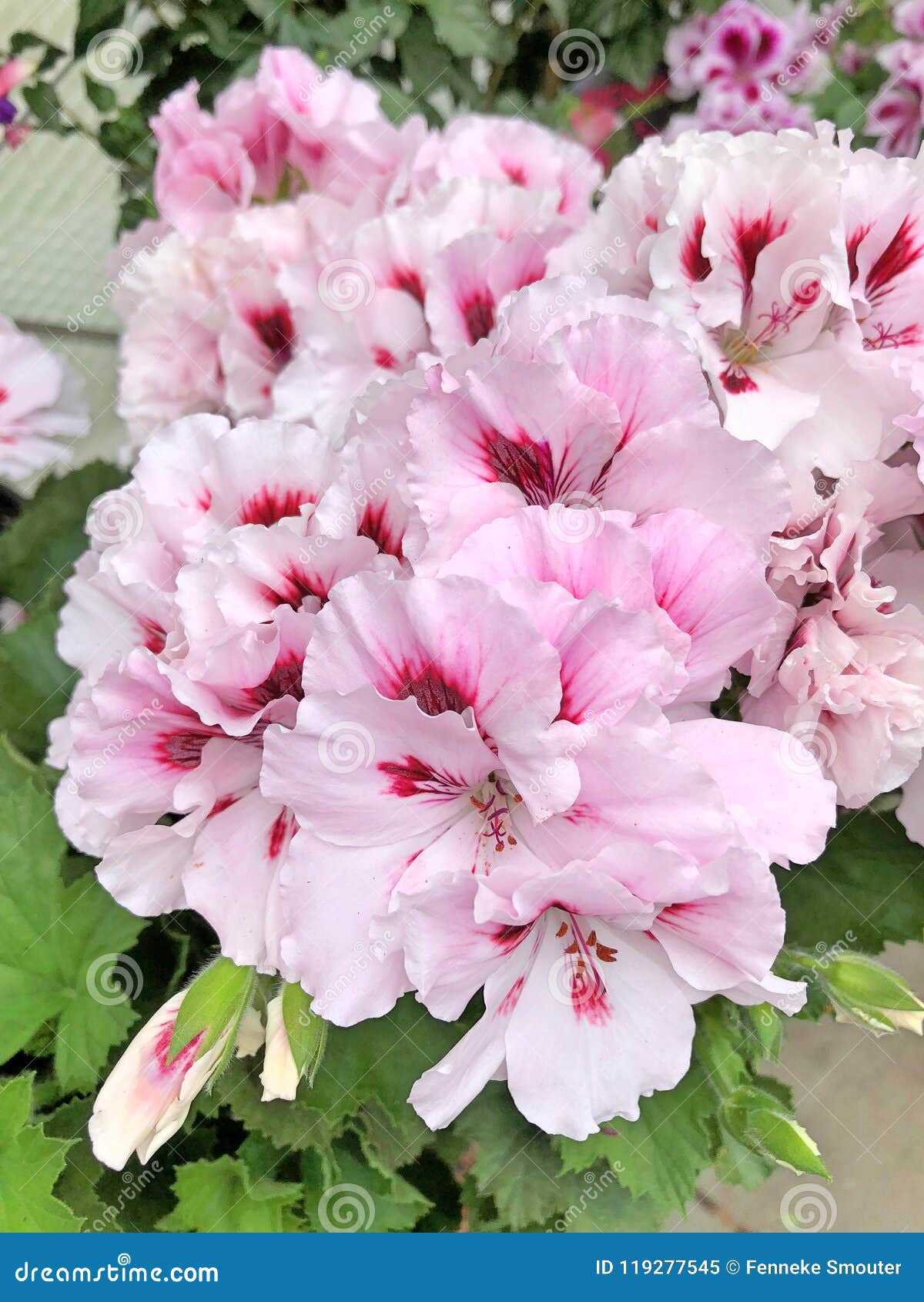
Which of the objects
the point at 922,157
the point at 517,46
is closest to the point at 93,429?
the point at 517,46

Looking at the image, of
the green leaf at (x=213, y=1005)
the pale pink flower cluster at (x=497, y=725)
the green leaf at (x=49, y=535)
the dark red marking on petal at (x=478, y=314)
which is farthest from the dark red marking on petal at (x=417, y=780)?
the green leaf at (x=49, y=535)

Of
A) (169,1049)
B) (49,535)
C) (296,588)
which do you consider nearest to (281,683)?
(296,588)

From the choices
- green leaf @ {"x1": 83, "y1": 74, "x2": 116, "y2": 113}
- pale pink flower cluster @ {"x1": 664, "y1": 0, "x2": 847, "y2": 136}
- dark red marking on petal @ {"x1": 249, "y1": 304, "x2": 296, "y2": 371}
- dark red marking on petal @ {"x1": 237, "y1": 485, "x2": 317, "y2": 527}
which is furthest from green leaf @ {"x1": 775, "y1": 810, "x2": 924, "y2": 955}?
green leaf @ {"x1": 83, "y1": 74, "x2": 116, "y2": 113}

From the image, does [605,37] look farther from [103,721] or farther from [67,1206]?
[67,1206]

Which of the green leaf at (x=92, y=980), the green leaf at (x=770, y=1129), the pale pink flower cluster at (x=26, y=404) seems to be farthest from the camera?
the pale pink flower cluster at (x=26, y=404)

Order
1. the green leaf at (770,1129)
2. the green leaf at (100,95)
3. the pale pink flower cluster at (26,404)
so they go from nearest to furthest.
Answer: the green leaf at (770,1129) < the pale pink flower cluster at (26,404) < the green leaf at (100,95)

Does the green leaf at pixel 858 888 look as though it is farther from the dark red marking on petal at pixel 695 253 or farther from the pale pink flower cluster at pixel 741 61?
the pale pink flower cluster at pixel 741 61

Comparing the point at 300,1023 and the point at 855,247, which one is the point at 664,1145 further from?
the point at 855,247
